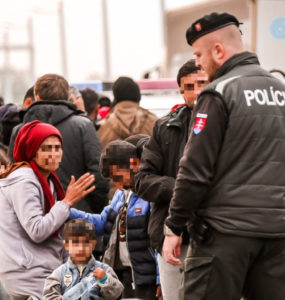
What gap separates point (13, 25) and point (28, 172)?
857cm

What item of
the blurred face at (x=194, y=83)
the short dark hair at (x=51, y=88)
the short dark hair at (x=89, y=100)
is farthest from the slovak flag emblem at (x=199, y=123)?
the short dark hair at (x=89, y=100)

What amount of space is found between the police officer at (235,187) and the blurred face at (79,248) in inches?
43.0

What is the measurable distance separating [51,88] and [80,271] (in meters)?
1.75

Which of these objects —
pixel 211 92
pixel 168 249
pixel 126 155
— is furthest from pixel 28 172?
pixel 211 92

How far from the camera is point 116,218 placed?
13.7ft

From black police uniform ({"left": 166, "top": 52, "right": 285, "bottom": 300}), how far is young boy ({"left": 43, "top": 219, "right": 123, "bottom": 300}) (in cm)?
96

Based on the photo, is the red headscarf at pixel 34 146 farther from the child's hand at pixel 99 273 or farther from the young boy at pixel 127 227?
the child's hand at pixel 99 273

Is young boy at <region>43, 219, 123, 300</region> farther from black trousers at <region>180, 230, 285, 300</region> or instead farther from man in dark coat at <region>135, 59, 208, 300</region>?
black trousers at <region>180, 230, 285, 300</region>

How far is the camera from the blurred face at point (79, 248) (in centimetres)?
387

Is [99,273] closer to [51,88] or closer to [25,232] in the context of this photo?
[25,232]

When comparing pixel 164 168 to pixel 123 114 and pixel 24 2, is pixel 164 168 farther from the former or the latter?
pixel 24 2

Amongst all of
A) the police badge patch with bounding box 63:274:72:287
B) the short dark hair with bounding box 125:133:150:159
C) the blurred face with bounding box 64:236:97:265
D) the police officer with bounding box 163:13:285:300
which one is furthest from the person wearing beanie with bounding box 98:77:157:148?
the police officer with bounding box 163:13:285:300

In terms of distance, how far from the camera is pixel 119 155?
4.11 metres

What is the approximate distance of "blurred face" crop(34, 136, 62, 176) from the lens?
413cm
